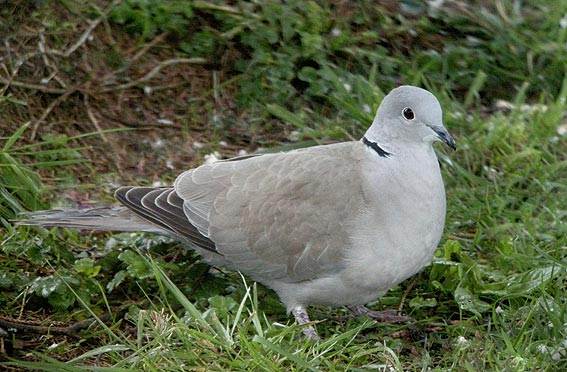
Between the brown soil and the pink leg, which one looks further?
the brown soil

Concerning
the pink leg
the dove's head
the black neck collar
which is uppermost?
the dove's head

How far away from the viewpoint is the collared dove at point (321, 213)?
357cm

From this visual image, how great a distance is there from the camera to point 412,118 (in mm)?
3662

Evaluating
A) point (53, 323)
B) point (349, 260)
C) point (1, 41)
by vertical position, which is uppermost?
point (1, 41)

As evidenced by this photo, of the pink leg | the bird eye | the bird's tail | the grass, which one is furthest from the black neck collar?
the bird's tail

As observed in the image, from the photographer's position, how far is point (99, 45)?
214 inches

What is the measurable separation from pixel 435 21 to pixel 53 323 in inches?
126

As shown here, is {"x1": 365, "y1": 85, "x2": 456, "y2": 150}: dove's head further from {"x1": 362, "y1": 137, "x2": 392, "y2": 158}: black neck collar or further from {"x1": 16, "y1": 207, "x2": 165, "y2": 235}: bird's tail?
{"x1": 16, "y1": 207, "x2": 165, "y2": 235}: bird's tail

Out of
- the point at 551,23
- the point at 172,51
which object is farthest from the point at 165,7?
the point at 551,23

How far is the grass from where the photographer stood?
3330 mm

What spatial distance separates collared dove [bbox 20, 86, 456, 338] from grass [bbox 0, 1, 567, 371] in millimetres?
164

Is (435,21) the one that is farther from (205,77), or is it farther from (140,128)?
(140,128)

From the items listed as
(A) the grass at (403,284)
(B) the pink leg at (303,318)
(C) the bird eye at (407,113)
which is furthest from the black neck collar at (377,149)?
(B) the pink leg at (303,318)

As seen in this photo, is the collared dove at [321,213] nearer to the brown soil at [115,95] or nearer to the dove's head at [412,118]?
the dove's head at [412,118]
